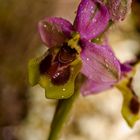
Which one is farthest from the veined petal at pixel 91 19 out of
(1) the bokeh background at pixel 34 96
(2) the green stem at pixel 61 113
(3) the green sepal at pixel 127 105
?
(1) the bokeh background at pixel 34 96

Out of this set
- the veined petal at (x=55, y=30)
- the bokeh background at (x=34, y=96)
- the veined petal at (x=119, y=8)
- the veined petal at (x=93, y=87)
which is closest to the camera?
the veined petal at (x=119, y=8)

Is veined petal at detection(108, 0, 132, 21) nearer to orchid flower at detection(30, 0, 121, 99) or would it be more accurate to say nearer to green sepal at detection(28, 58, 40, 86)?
orchid flower at detection(30, 0, 121, 99)

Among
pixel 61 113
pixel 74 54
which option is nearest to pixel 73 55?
pixel 74 54

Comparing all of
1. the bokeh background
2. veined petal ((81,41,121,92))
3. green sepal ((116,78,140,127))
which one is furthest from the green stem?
the bokeh background

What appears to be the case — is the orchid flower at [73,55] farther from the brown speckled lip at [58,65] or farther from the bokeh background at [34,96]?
the bokeh background at [34,96]

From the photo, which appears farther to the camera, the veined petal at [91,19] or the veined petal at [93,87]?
the veined petal at [93,87]

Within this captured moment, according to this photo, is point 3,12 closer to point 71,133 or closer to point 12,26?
point 12,26

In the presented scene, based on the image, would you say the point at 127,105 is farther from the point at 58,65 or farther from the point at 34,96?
the point at 34,96

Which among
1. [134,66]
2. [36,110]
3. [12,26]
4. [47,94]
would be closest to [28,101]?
[36,110]
